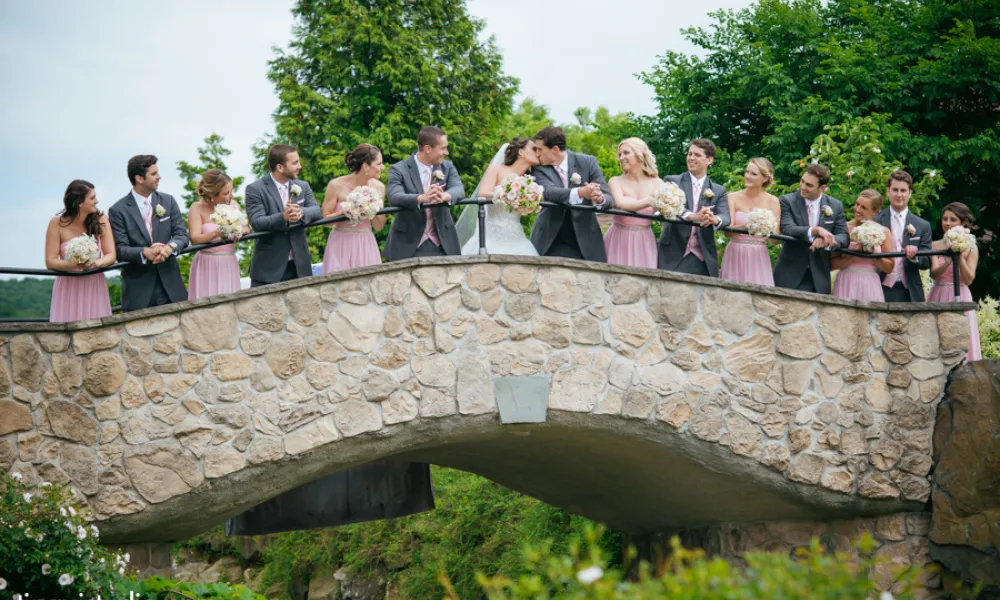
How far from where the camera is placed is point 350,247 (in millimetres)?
9109

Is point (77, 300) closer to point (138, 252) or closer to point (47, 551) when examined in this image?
point (138, 252)

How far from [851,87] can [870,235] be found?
8.60 m

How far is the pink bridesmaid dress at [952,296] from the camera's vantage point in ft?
32.5

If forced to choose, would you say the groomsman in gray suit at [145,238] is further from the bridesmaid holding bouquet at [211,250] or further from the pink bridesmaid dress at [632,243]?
the pink bridesmaid dress at [632,243]

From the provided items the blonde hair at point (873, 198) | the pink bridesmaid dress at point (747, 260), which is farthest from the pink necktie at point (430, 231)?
the blonde hair at point (873, 198)

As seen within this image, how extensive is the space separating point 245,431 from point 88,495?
116cm

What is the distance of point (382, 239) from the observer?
19922mm

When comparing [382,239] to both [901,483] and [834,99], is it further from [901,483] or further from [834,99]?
[901,483]

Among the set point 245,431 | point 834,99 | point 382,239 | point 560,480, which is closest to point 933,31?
point 834,99

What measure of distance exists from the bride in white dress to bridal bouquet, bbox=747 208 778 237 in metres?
1.74

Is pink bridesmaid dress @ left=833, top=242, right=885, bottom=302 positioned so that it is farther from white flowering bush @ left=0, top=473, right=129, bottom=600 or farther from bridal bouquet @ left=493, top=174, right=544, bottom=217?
white flowering bush @ left=0, top=473, right=129, bottom=600

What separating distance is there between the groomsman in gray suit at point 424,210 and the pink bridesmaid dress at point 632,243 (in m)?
1.34

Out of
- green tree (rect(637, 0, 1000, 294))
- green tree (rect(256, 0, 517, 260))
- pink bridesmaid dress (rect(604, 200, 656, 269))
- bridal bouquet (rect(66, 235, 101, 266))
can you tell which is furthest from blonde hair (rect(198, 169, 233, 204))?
green tree (rect(256, 0, 517, 260))

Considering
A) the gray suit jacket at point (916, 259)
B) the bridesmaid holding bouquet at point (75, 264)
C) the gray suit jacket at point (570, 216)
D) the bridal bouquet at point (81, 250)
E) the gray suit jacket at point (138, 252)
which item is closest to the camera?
the bridal bouquet at point (81, 250)
